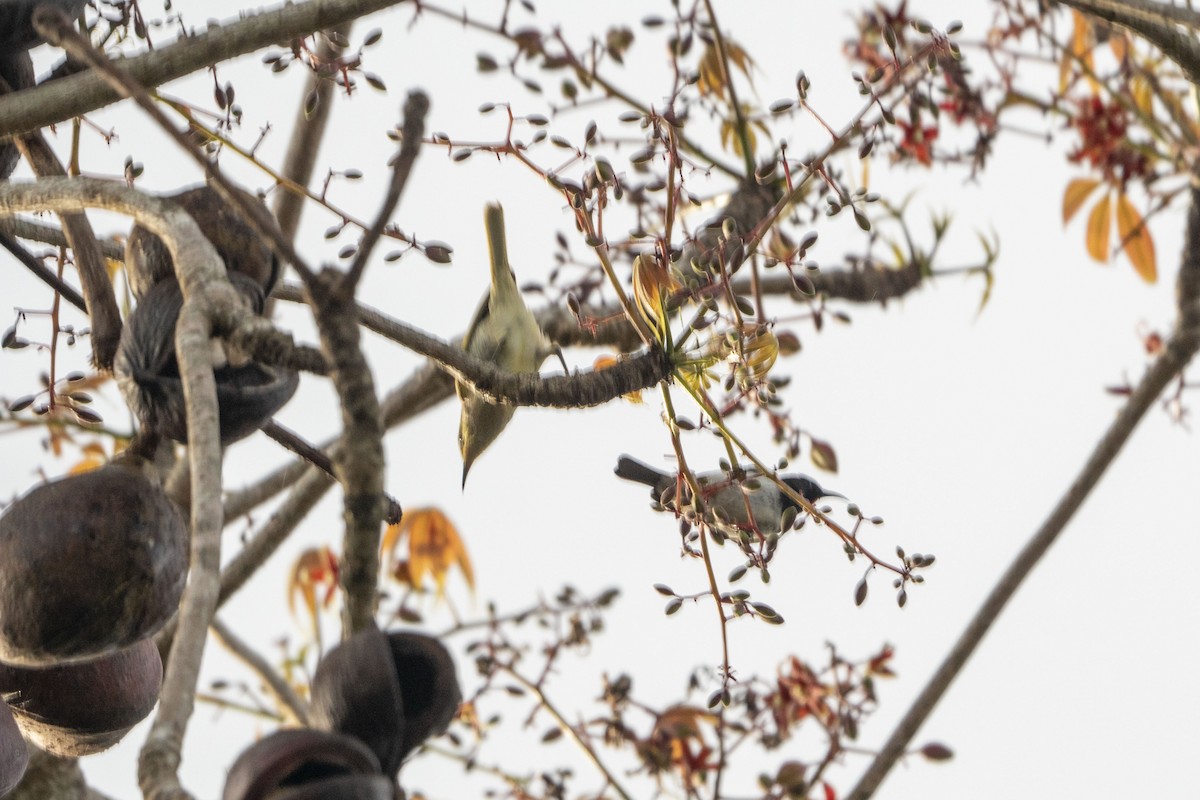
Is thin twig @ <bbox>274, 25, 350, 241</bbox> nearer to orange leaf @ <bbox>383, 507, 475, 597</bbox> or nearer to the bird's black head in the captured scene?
orange leaf @ <bbox>383, 507, 475, 597</bbox>

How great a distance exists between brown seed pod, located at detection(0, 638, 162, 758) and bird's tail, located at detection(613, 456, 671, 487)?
1.11 meters

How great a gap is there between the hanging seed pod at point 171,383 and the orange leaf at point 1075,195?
2.51m

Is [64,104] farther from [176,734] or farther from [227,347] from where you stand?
[176,734]

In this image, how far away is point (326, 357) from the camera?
897mm

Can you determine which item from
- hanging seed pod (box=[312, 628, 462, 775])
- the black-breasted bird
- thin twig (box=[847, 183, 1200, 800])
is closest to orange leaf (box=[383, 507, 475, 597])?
the black-breasted bird

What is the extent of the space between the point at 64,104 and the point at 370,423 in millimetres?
747

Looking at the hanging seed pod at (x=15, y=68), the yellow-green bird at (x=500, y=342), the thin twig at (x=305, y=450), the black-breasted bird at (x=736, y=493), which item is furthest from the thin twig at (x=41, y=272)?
the yellow-green bird at (x=500, y=342)

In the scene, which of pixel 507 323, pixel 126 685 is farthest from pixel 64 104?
pixel 507 323

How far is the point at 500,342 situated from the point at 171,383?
4.10 feet

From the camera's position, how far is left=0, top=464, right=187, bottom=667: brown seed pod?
1.23 meters

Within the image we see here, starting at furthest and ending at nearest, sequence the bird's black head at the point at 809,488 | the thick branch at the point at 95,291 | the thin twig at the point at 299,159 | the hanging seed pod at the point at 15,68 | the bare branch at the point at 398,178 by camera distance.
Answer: the thin twig at the point at 299,159 < the bird's black head at the point at 809,488 < the hanging seed pod at the point at 15,68 < the thick branch at the point at 95,291 < the bare branch at the point at 398,178

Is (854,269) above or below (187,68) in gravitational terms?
above

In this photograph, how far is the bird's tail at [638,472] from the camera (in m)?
2.42

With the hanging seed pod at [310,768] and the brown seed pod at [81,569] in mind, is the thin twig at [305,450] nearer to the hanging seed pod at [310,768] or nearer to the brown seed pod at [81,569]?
the brown seed pod at [81,569]
